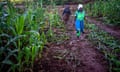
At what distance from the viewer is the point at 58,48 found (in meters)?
5.44

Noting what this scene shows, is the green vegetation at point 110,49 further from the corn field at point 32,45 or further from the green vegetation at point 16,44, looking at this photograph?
the green vegetation at point 16,44

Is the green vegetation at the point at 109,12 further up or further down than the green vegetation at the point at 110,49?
further up

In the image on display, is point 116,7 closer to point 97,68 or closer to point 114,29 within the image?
point 114,29

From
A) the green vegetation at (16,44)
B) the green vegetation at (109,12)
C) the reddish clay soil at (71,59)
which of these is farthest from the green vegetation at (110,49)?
the green vegetation at (109,12)

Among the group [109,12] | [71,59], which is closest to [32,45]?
[71,59]

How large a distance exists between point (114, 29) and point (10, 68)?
7.32 meters

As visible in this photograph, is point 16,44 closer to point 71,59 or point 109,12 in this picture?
point 71,59

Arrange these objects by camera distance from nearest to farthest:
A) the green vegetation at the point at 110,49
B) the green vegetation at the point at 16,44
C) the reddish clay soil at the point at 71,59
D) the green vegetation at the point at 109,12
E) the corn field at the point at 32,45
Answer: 1. the green vegetation at the point at 16,44
2. the corn field at the point at 32,45
3. the reddish clay soil at the point at 71,59
4. the green vegetation at the point at 110,49
5. the green vegetation at the point at 109,12

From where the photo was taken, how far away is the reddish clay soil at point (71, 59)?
4180 millimetres

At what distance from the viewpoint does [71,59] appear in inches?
186

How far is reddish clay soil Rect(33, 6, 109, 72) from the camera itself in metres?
4.18

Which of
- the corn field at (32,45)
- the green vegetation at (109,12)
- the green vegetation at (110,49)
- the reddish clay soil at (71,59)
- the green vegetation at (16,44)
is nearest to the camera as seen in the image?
the green vegetation at (16,44)

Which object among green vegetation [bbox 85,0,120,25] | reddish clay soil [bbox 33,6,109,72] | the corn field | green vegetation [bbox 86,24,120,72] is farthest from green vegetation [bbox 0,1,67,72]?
green vegetation [bbox 85,0,120,25]

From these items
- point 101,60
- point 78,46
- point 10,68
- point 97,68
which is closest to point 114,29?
point 78,46
